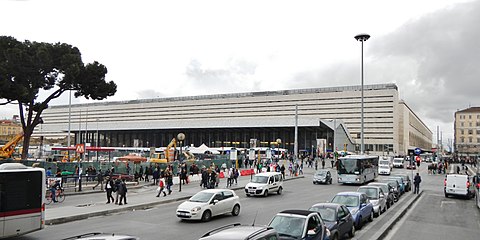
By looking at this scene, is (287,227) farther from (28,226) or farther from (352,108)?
(352,108)

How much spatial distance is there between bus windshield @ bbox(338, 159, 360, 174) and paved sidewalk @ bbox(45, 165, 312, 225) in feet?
43.9

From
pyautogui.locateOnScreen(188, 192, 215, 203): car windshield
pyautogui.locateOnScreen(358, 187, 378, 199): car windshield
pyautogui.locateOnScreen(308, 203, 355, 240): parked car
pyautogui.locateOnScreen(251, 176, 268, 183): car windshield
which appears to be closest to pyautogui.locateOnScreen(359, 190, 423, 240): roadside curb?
pyautogui.locateOnScreen(308, 203, 355, 240): parked car

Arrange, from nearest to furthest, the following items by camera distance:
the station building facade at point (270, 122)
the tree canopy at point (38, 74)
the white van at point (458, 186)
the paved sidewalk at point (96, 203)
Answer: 1. the paved sidewalk at point (96, 203)
2. the white van at point (458, 186)
3. the tree canopy at point (38, 74)
4. the station building facade at point (270, 122)

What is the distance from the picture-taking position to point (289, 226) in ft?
34.0

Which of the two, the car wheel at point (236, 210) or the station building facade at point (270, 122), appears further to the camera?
the station building facade at point (270, 122)

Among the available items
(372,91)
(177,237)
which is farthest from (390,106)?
(177,237)

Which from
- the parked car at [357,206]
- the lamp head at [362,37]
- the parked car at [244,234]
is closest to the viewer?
the parked car at [244,234]

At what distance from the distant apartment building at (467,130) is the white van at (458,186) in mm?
124959

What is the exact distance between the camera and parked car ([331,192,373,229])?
15530 mm

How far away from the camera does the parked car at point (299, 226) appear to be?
10055mm

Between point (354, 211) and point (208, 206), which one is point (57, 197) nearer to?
point (208, 206)

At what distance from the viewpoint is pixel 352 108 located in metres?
131

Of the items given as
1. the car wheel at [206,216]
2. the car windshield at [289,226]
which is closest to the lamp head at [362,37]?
the car wheel at [206,216]

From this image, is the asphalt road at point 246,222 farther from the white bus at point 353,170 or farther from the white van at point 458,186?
the white bus at point 353,170
